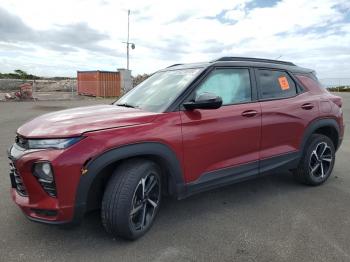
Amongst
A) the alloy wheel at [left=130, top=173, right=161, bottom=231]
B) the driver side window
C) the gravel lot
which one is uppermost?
the driver side window

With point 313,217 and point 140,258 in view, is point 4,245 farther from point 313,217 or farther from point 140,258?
point 313,217

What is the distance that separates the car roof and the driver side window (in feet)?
0.29

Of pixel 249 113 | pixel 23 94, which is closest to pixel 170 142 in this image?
pixel 249 113

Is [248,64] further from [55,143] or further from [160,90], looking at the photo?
[55,143]

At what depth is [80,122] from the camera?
309cm

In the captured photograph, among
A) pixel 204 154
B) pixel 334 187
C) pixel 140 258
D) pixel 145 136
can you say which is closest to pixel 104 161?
pixel 145 136

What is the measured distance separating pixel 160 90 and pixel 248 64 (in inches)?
45.2

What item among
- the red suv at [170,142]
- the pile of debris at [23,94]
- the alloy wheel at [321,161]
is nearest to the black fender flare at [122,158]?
the red suv at [170,142]

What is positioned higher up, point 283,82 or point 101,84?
point 101,84

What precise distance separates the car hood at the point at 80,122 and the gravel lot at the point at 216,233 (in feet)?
3.38

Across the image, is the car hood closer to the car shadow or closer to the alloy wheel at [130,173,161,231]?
the alloy wheel at [130,173,161,231]

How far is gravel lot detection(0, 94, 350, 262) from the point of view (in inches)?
120

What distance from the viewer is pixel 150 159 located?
3.35 m

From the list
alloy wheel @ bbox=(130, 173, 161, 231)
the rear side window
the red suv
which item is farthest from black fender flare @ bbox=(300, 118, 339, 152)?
alloy wheel @ bbox=(130, 173, 161, 231)
